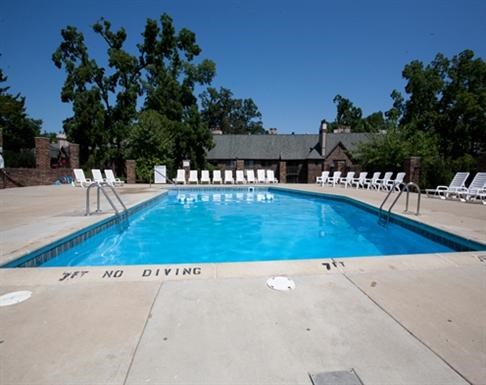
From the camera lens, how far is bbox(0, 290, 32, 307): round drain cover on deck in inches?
94.3

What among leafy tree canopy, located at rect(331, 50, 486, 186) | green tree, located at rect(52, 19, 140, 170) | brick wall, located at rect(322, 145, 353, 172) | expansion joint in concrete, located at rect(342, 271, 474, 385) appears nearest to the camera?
expansion joint in concrete, located at rect(342, 271, 474, 385)

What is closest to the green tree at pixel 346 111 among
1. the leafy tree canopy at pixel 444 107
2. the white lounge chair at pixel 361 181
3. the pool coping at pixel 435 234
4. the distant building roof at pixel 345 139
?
the leafy tree canopy at pixel 444 107

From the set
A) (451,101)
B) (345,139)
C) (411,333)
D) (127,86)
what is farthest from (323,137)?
(411,333)

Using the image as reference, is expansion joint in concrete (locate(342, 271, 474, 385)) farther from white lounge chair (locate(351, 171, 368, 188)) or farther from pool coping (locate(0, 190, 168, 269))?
white lounge chair (locate(351, 171, 368, 188))

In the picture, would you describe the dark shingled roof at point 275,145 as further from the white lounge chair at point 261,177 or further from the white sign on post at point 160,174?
the white sign on post at point 160,174

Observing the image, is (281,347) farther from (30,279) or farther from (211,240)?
(211,240)

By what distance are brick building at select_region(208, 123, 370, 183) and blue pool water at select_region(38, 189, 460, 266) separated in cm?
1983

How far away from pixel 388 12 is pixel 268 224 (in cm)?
991

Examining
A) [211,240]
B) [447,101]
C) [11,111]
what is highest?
[447,101]

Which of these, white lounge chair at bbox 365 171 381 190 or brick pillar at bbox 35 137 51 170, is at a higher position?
brick pillar at bbox 35 137 51 170

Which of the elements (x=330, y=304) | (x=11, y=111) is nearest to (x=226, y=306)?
(x=330, y=304)

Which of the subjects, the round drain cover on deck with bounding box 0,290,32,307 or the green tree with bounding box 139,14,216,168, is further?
the green tree with bounding box 139,14,216,168

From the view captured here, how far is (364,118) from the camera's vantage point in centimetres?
5812

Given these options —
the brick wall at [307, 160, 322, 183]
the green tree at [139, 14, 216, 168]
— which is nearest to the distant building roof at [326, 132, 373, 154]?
the brick wall at [307, 160, 322, 183]
